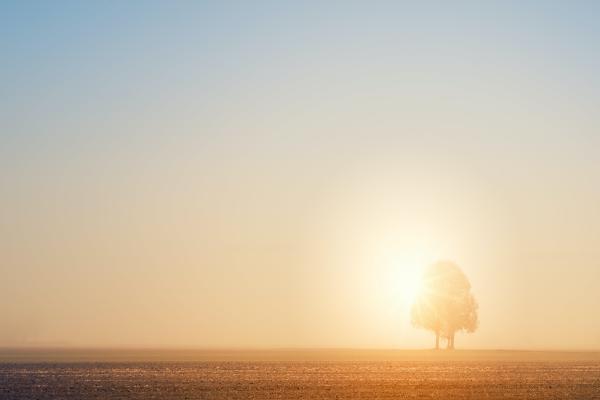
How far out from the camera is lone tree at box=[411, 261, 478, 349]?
503 feet

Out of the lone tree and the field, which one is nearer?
the field

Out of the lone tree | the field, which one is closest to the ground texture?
the field

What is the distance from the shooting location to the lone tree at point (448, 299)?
153 m

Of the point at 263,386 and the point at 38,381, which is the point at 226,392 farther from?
the point at 38,381

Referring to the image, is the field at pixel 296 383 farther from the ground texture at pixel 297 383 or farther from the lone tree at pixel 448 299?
the lone tree at pixel 448 299

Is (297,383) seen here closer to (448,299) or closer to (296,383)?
(296,383)

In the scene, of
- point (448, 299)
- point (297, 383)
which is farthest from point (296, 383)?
point (448, 299)

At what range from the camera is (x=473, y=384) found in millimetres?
58844

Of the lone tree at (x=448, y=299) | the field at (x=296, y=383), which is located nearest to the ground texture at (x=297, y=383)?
the field at (x=296, y=383)

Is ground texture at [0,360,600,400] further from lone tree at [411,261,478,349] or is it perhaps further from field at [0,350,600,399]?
lone tree at [411,261,478,349]

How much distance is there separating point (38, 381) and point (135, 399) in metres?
15.6

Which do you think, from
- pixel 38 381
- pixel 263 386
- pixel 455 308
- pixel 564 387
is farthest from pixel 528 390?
pixel 455 308

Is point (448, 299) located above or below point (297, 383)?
above

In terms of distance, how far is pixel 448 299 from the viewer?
15350cm
